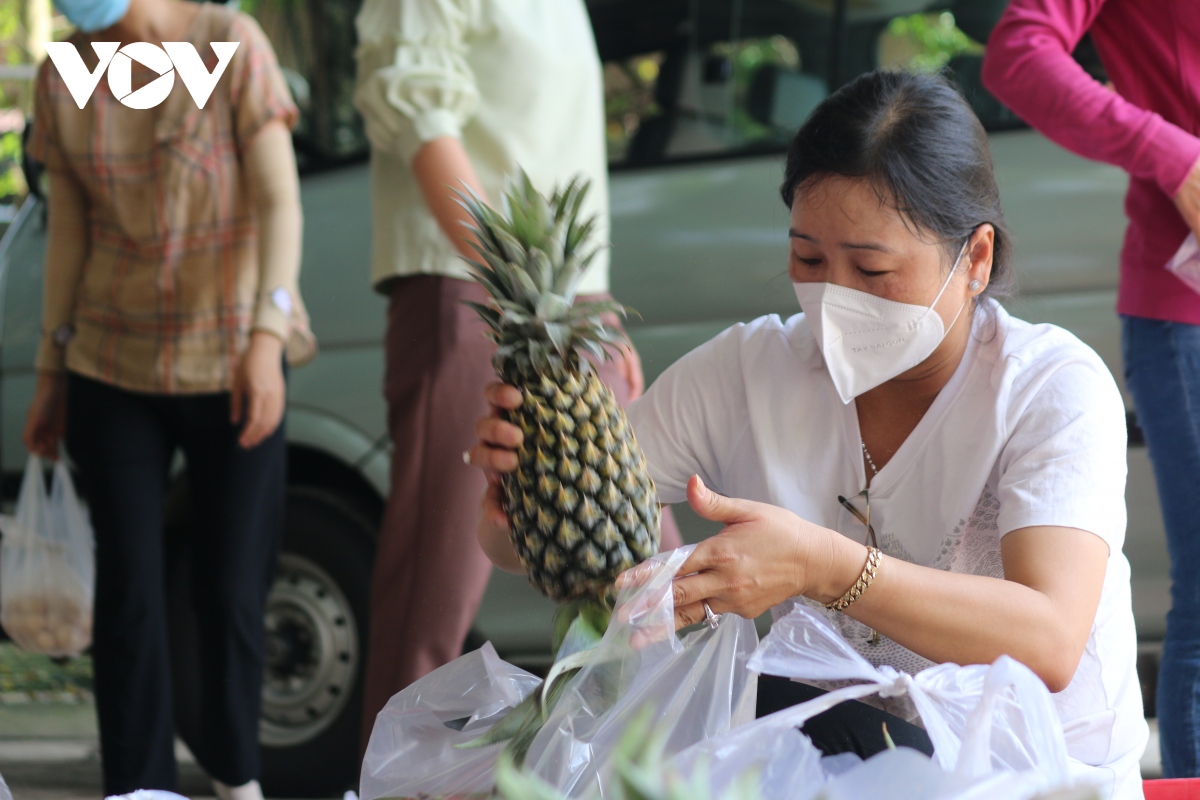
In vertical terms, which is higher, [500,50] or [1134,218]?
[500,50]

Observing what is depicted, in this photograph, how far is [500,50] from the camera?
82.0 inches

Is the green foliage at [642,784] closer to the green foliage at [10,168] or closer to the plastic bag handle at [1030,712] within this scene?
the plastic bag handle at [1030,712]

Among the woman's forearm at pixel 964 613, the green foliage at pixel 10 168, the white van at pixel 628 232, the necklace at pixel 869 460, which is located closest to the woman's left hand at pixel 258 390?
the white van at pixel 628 232

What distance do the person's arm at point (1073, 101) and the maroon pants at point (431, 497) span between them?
98 centimetres

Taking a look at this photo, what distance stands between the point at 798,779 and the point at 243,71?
1.85 meters

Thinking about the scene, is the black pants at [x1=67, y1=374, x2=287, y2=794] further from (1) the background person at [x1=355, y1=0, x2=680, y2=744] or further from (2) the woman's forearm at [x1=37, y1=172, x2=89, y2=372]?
(1) the background person at [x1=355, y1=0, x2=680, y2=744]

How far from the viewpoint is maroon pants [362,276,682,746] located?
201 cm

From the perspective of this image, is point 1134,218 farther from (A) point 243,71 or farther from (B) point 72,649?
(B) point 72,649

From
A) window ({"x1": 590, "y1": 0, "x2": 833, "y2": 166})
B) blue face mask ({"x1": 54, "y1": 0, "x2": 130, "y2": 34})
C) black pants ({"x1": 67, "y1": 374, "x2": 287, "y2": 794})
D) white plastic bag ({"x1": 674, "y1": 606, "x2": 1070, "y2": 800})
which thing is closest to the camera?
white plastic bag ({"x1": 674, "y1": 606, "x2": 1070, "y2": 800})

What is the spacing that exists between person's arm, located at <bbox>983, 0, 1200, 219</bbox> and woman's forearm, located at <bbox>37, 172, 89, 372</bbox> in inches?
71.1

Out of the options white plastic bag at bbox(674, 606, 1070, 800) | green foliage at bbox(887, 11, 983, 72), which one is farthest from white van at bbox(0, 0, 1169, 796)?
white plastic bag at bbox(674, 606, 1070, 800)

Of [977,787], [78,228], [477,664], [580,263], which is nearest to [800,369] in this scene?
[580,263]

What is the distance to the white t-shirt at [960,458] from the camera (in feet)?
4.31

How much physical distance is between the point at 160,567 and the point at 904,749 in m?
1.79
